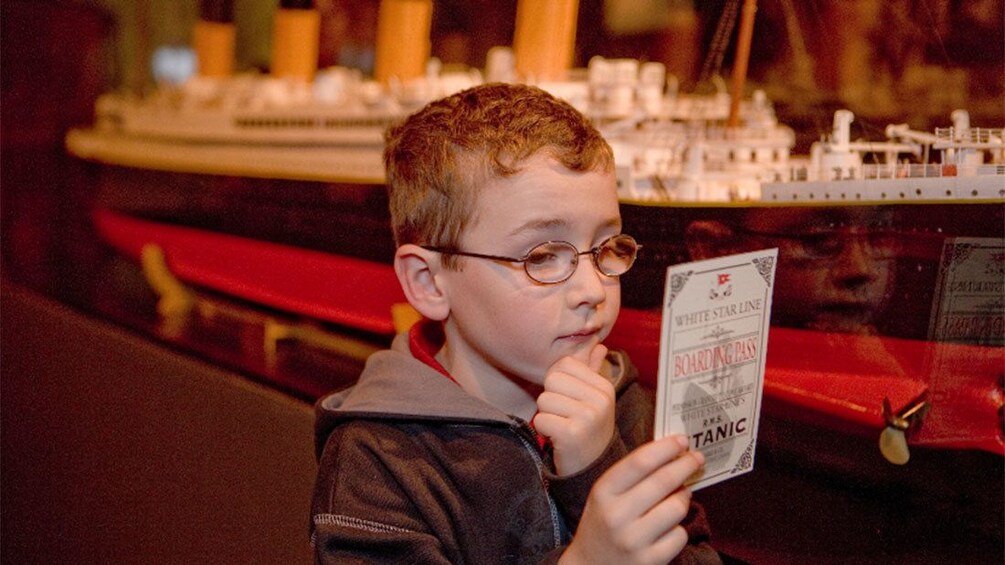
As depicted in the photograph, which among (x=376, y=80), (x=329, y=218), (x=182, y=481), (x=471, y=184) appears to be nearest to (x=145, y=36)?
(x=376, y=80)

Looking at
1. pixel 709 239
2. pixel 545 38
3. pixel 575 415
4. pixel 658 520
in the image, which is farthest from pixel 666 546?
pixel 545 38

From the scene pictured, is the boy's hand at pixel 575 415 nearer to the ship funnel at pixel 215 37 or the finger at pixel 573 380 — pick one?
the finger at pixel 573 380

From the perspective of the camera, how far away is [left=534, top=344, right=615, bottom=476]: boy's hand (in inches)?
33.0

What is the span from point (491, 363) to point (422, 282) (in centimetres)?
11

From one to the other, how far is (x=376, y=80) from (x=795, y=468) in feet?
6.03

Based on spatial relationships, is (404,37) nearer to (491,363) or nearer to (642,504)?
(491,363)

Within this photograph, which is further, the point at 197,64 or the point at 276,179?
the point at 197,64

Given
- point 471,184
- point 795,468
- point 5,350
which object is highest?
point 471,184

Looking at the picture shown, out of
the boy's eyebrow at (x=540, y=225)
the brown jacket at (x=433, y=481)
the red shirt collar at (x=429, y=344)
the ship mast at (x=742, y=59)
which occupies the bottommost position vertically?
the brown jacket at (x=433, y=481)

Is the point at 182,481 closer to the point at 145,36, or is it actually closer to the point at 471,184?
the point at 471,184

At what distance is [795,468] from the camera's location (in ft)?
3.54

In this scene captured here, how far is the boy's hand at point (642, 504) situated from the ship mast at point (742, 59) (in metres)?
0.65

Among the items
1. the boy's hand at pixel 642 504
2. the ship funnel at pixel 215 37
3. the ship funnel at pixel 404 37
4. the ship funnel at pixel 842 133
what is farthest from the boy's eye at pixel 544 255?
the ship funnel at pixel 215 37

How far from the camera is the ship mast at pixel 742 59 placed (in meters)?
1.22
